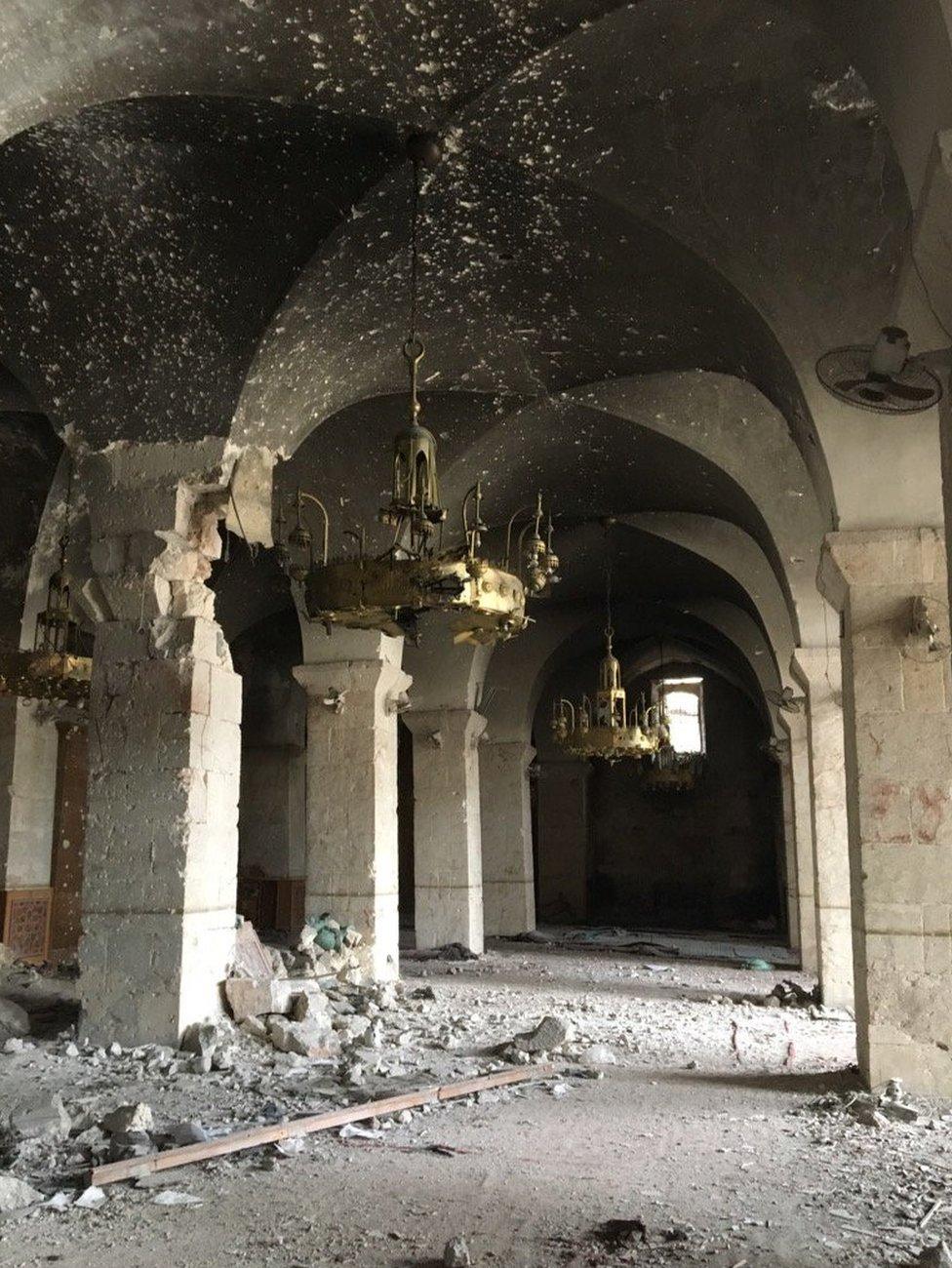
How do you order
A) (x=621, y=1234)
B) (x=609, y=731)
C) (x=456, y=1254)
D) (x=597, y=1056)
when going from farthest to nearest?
(x=609, y=731) → (x=597, y=1056) → (x=621, y=1234) → (x=456, y=1254)

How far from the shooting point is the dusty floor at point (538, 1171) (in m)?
3.43

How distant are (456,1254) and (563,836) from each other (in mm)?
17812

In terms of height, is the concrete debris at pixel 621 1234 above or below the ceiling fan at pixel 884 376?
below

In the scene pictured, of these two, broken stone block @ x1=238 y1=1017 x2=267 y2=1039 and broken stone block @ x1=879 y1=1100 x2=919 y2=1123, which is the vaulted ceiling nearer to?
broken stone block @ x1=879 y1=1100 x2=919 y2=1123

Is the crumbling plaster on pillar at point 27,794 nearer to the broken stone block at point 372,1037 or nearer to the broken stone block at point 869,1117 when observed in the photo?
the broken stone block at point 372,1037

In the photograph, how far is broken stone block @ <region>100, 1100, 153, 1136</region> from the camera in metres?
4.55

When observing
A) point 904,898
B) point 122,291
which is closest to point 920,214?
point 904,898

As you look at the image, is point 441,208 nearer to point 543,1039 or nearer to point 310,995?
point 543,1039

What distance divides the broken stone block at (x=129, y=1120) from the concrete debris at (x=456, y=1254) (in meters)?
1.82

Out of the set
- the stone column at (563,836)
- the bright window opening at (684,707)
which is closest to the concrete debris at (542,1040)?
the stone column at (563,836)

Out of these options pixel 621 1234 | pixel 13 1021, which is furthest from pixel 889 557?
pixel 13 1021

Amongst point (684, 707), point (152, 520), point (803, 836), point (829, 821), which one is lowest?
point (803, 836)

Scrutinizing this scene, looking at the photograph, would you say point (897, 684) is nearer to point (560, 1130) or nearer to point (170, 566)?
point (560, 1130)

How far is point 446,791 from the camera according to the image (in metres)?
13.1
